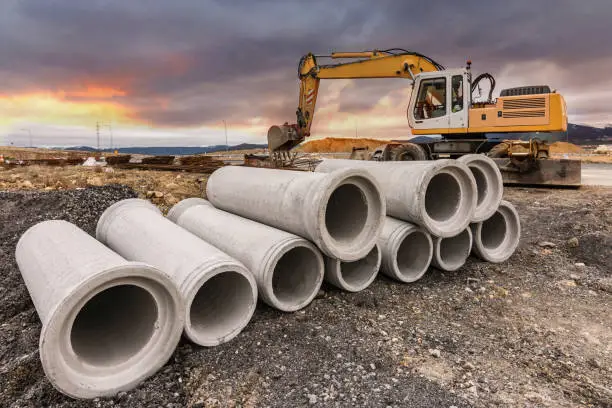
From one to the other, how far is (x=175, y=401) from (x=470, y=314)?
3.25 metres

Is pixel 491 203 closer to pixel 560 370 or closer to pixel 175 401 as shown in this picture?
pixel 560 370

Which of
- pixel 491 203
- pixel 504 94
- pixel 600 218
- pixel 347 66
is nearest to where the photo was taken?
pixel 491 203

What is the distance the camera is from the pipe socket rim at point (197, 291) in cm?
360

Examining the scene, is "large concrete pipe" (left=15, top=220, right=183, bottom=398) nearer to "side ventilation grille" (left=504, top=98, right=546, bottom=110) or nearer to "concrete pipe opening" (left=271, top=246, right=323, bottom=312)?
"concrete pipe opening" (left=271, top=246, right=323, bottom=312)

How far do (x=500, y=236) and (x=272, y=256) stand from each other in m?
4.14

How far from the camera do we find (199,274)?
3.70m

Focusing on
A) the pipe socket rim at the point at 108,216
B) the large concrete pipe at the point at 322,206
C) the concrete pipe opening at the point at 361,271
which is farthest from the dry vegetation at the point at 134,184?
the concrete pipe opening at the point at 361,271

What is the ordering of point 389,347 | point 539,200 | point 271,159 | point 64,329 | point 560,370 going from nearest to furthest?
point 64,329 → point 560,370 → point 389,347 → point 539,200 → point 271,159

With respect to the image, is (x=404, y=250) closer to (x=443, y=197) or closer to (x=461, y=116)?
(x=443, y=197)

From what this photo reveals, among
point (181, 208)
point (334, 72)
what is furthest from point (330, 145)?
point (181, 208)

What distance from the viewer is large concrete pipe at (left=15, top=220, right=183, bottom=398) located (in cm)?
289

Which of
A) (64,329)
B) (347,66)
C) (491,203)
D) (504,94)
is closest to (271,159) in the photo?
(347,66)

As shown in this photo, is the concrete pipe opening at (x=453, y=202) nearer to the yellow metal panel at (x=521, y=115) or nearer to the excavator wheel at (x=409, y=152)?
Answer: the yellow metal panel at (x=521, y=115)

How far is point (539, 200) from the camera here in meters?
9.79
